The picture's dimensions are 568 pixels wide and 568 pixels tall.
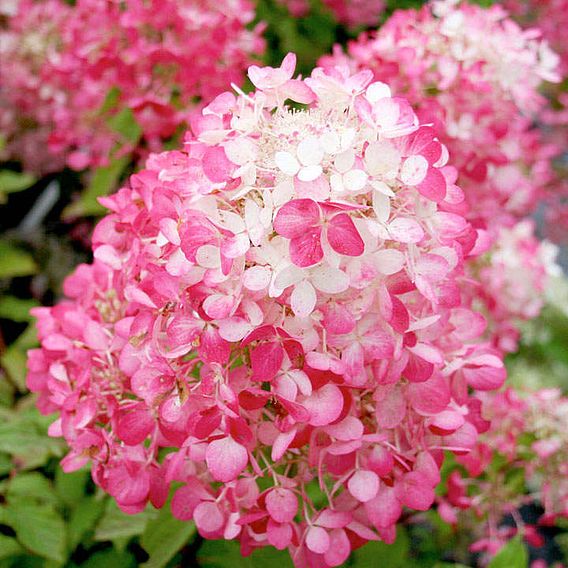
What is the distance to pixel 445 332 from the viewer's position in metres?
0.63

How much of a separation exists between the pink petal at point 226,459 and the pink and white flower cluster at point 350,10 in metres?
1.32

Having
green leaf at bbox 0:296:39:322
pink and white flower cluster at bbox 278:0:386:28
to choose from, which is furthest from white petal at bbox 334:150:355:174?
pink and white flower cluster at bbox 278:0:386:28

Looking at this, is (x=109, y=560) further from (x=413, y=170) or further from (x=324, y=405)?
(x=413, y=170)

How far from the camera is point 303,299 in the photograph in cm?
51

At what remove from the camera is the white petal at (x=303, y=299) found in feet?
1.66

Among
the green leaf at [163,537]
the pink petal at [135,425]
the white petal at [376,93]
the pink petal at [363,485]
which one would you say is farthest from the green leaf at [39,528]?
the white petal at [376,93]

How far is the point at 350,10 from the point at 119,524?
1357 millimetres

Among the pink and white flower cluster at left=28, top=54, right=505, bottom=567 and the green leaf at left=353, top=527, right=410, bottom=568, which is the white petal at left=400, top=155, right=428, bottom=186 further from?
the green leaf at left=353, top=527, right=410, bottom=568

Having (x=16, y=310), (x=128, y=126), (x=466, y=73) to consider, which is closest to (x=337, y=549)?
(x=466, y=73)

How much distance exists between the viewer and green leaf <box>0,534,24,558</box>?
74 cm

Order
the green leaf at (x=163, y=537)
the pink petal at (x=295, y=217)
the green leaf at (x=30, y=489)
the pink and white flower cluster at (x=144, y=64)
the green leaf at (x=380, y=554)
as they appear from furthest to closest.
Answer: the pink and white flower cluster at (x=144, y=64) < the green leaf at (x=380, y=554) < the green leaf at (x=30, y=489) < the green leaf at (x=163, y=537) < the pink petal at (x=295, y=217)

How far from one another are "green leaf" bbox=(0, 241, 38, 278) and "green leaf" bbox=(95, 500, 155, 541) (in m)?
A: 0.64

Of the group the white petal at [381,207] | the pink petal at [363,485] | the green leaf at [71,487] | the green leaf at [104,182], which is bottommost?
the green leaf at [71,487]

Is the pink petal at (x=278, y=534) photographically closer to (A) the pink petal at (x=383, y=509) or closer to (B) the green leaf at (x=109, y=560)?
(A) the pink petal at (x=383, y=509)
